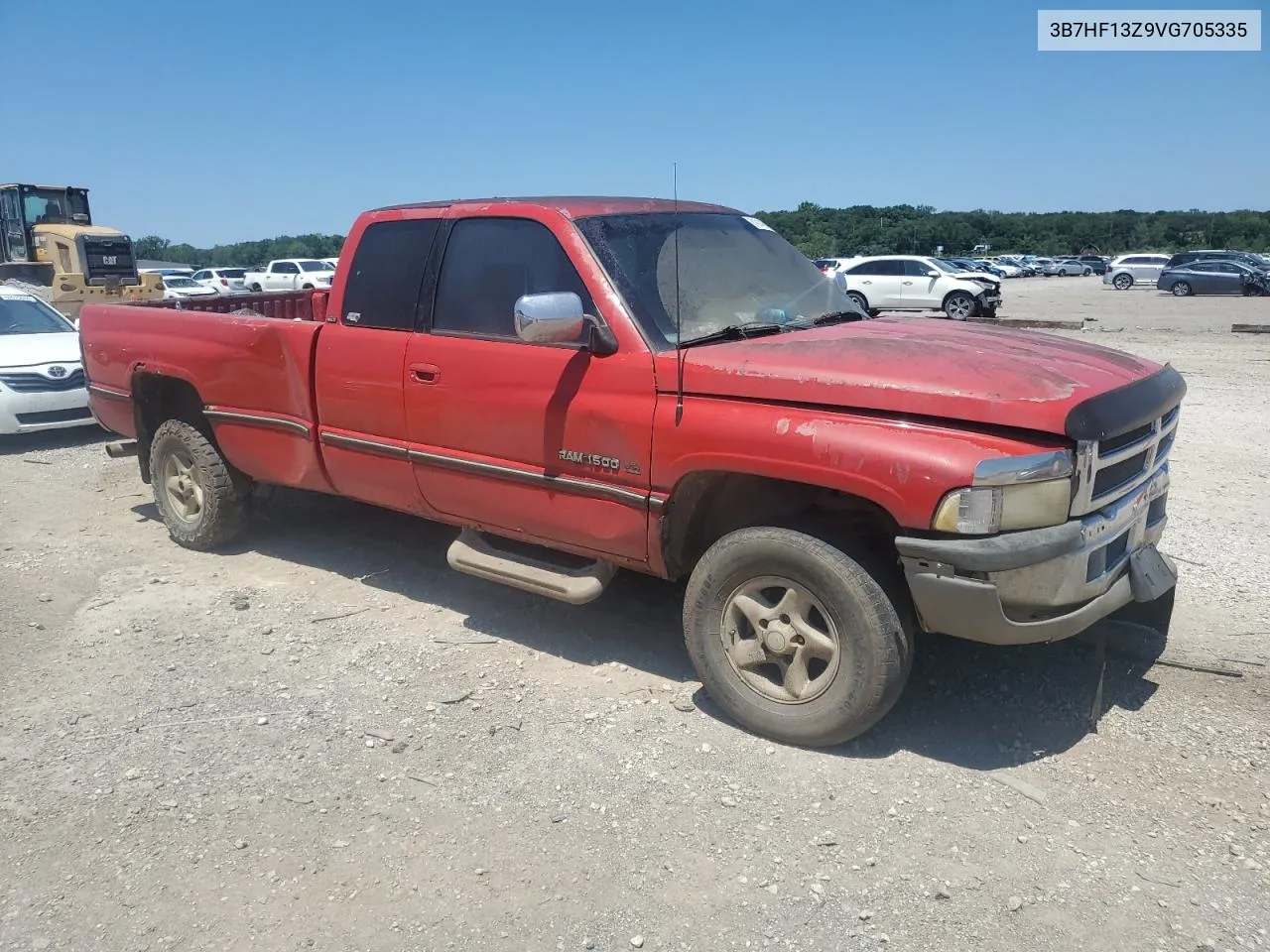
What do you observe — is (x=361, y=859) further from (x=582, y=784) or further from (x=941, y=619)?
(x=941, y=619)

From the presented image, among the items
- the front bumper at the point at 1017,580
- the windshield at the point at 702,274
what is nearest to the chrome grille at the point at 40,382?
the windshield at the point at 702,274

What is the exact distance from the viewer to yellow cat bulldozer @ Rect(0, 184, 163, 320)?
74.1 feet

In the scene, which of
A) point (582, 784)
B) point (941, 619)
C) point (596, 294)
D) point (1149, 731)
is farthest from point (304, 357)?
point (1149, 731)

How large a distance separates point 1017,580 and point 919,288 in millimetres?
23579

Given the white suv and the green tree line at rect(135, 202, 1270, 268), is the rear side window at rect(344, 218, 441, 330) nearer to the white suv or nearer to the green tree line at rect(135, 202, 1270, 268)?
the white suv

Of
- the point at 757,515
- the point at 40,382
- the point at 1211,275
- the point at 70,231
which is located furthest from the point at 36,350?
the point at 1211,275

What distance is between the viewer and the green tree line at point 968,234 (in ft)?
228

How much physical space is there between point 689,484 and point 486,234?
161cm

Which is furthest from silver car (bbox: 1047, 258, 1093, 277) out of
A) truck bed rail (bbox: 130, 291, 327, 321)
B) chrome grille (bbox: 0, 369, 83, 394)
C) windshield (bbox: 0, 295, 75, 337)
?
truck bed rail (bbox: 130, 291, 327, 321)

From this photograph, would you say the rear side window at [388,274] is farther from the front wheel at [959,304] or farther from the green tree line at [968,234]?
the green tree line at [968,234]

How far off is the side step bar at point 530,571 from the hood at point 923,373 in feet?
3.14

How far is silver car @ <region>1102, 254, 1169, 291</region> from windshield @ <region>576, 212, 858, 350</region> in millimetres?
44435

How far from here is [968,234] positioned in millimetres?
86188

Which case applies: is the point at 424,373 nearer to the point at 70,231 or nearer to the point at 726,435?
the point at 726,435
